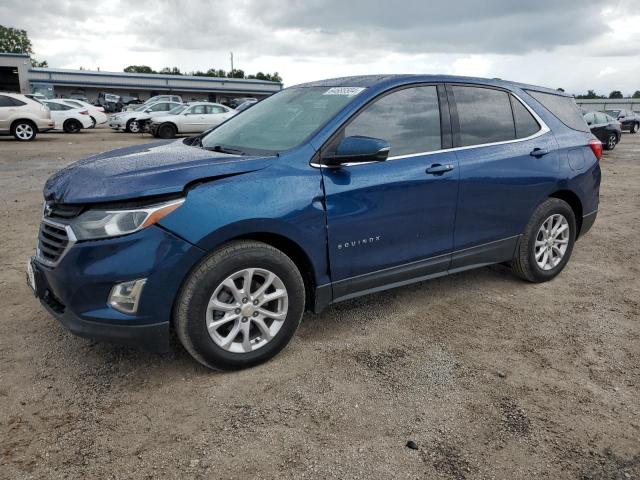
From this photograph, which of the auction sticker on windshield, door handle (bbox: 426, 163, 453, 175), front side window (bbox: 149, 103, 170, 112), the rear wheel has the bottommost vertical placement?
door handle (bbox: 426, 163, 453, 175)

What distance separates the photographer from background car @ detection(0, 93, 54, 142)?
55.8 feet

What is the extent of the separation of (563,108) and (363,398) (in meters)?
3.46

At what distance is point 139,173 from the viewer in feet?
9.46

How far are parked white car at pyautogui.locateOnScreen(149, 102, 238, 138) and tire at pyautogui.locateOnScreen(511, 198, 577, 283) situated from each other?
53.2 feet

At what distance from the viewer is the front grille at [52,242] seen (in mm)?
2781

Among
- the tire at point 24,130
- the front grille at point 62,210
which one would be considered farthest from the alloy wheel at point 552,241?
the tire at point 24,130

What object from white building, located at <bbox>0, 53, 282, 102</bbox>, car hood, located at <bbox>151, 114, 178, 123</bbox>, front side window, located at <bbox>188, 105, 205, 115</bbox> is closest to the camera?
car hood, located at <bbox>151, 114, 178, 123</bbox>

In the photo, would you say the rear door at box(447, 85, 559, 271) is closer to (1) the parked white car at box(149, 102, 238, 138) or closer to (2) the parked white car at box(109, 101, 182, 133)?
(1) the parked white car at box(149, 102, 238, 138)

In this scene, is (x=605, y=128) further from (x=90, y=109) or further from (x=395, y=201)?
(x=90, y=109)

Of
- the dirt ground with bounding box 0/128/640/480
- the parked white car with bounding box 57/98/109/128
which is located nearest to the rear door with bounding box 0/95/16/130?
the parked white car with bounding box 57/98/109/128

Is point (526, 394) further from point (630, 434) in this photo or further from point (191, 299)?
point (191, 299)

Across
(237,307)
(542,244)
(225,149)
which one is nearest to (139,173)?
(225,149)

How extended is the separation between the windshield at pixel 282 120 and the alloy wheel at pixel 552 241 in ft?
7.08

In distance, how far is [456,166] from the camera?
12.4 ft
